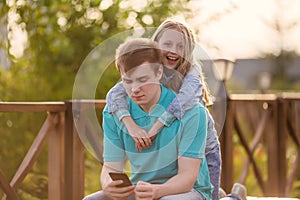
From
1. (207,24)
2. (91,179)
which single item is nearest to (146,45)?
(91,179)

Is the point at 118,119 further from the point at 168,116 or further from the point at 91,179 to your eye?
the point at 91,179

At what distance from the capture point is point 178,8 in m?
6.50

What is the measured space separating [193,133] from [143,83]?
0.24m

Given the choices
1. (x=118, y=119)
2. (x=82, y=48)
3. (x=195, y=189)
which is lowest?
(x=195, y=189)

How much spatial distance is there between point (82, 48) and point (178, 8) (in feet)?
3.07

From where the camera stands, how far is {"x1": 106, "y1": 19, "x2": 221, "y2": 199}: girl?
2637mm

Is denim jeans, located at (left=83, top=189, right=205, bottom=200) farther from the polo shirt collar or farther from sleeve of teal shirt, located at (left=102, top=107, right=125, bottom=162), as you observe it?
the polo shirt collar

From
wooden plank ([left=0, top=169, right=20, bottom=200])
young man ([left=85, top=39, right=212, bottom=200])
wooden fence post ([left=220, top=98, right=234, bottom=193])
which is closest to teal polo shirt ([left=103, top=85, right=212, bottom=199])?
young man ([left=85, top=39, right=212, bottom=200])

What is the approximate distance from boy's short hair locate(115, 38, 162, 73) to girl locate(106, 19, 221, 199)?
0.17 meters

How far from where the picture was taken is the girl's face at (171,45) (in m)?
2.82

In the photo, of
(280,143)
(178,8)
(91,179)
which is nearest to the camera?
(91,179)

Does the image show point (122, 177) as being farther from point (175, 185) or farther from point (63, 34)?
point (63, 34)

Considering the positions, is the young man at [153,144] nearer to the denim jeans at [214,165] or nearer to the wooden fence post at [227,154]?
the denim jeans at [214,165]

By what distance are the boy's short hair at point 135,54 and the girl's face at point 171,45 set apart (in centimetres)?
20
